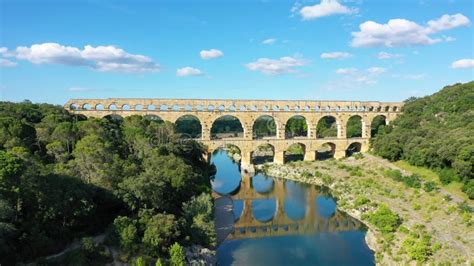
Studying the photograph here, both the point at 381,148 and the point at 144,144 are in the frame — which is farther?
the point at 381,148

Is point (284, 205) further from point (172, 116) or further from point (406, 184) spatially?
point (172, 116)

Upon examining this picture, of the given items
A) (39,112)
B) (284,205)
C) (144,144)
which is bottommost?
(284,205)

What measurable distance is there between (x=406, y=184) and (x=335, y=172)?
811cm

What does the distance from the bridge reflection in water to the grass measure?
6219mm

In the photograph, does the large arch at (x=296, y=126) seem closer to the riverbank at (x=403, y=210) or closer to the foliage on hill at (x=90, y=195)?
the riverbank at (x=403, y=210)

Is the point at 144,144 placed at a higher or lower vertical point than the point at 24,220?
higher

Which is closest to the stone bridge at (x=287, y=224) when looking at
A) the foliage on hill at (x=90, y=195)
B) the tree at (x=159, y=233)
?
the foliage on hill at (x=90, y=195)

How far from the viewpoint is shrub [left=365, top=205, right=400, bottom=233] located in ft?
63.1

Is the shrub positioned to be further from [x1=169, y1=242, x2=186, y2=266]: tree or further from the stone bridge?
[x1=169, y1=242, x2=186, y2=266]: tree

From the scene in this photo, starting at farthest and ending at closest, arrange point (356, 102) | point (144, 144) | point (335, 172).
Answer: point (356, 102) < point (335, 172) < point (144, 144)

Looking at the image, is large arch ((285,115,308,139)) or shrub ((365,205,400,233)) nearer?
shrub ((365,205,400,233))

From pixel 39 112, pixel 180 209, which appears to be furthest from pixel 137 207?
pixel 39 112

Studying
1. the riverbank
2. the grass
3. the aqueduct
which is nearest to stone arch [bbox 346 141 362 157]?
the aqueduct

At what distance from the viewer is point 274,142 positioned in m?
38.2
